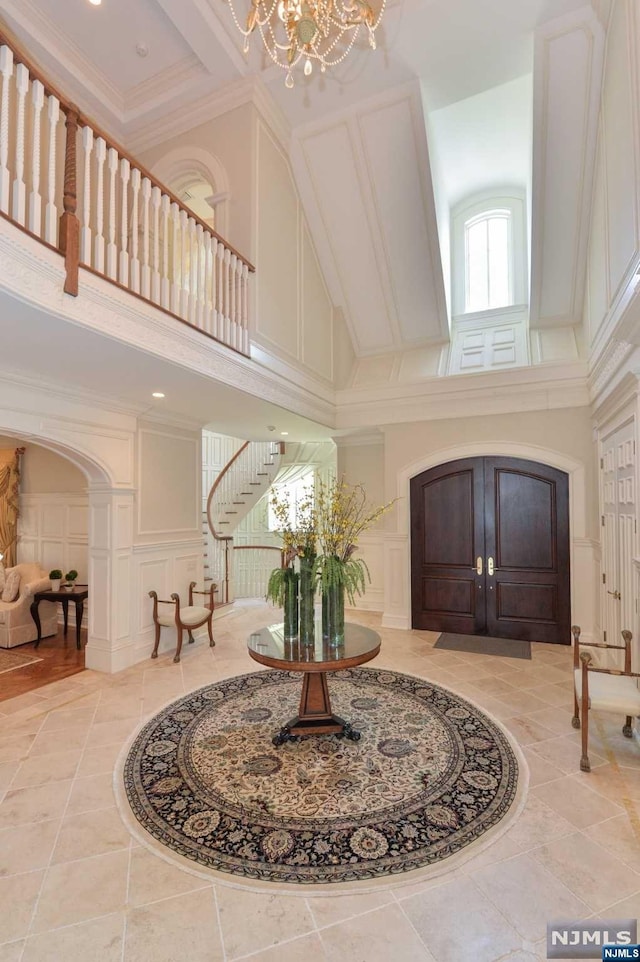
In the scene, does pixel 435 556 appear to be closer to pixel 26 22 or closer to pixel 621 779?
pixel 621 779

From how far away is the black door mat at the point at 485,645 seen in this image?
17.4 ft

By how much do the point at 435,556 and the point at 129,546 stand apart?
153 inches

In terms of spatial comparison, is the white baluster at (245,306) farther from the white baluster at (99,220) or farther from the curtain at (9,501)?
the curtain at (9,501)

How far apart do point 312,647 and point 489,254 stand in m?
6.03

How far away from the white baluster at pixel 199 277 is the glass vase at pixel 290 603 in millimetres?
2302

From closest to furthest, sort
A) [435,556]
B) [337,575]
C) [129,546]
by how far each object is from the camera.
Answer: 1. [337,575]
2. [129,546]
3. [435,556]

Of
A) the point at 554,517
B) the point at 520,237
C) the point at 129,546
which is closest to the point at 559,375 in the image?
the point at 554,517

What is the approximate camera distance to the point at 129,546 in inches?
202

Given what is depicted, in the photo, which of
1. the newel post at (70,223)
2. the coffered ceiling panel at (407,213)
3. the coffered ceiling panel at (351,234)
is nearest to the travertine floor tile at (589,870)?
the newel post at (70,223)

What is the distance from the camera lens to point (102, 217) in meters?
3.15

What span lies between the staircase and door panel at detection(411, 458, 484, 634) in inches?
132

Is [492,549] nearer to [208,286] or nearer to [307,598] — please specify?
[307,598]

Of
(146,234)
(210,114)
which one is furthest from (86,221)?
(210,114)

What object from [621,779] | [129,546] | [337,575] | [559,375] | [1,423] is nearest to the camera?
[621,779]
